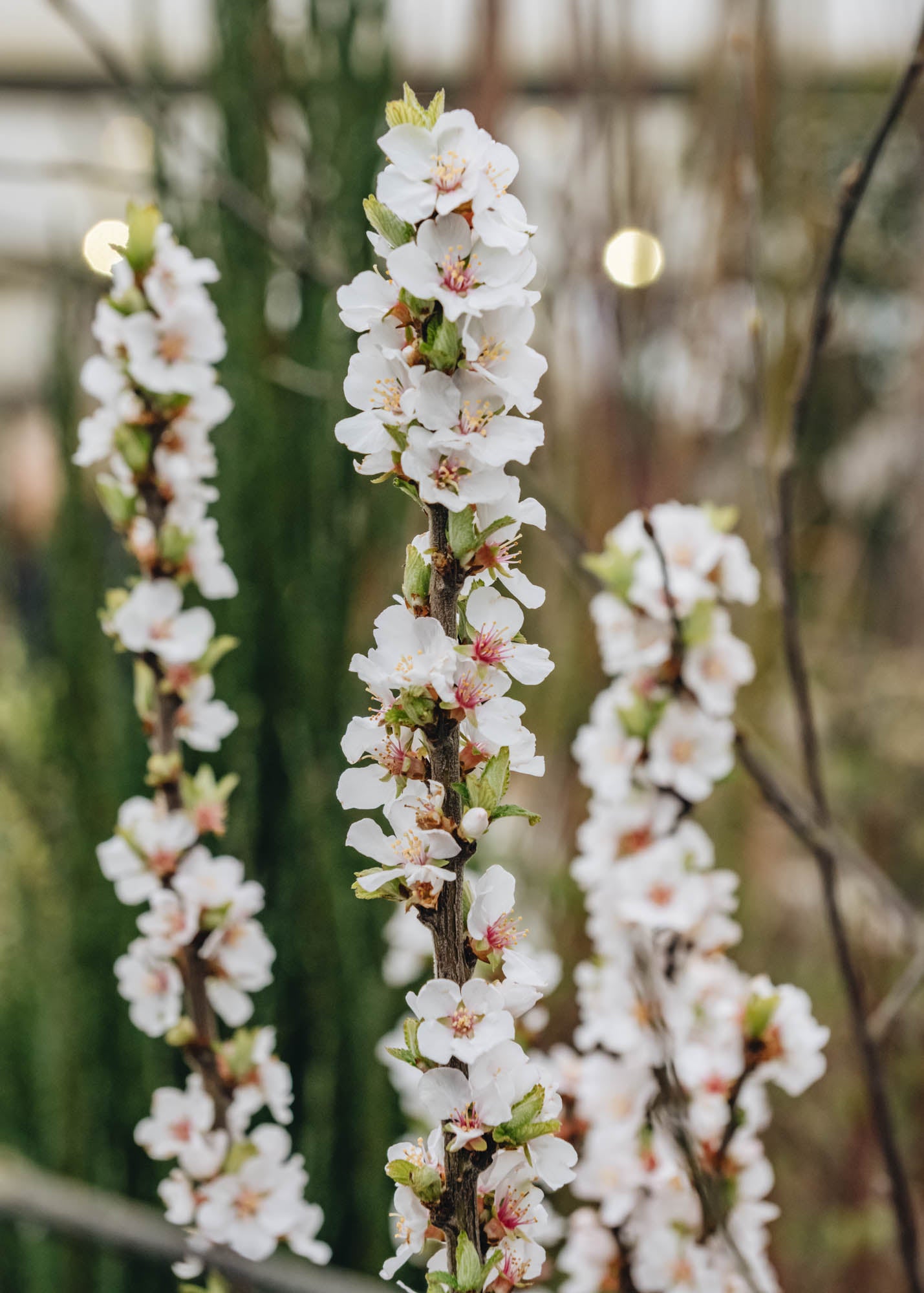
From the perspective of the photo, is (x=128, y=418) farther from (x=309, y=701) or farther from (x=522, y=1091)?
(x=309, y=701)

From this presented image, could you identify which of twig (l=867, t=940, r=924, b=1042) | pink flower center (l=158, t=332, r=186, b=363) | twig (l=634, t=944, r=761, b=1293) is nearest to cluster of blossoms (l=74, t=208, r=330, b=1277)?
pink flower center (l=158, t=332, r=186, b=363)

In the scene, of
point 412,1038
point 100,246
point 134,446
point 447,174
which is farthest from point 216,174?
point 412,1038

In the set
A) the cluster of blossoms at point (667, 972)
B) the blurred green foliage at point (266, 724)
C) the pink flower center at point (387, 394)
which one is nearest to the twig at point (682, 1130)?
the cluster of blossoms at point (667, 972)

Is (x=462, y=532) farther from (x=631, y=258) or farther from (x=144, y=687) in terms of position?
(x=631, y=258)

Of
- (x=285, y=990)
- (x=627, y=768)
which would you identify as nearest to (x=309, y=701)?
(x=285, y=990)

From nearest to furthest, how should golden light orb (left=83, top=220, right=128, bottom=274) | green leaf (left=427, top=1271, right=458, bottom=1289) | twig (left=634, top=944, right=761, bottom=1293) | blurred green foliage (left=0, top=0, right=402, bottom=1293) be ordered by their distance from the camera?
green leaf (left=427, top=1271, right=458, bottom=1289)
twig (left=634, top=944, right=761, bottom=1293)
golden light orb (left=83, top=220, right=128, bottom=274)
blurred green foliage (left=0, top=0, right=402, bottom=1293)

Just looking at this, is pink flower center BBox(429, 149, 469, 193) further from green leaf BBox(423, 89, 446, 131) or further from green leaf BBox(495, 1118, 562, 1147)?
green leaf BBox(495, 1118, 562, 1147)

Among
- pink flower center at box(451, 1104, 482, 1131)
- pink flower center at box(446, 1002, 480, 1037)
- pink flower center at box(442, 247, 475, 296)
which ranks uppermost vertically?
pink flower center at box(442, 247, 475, 296)
